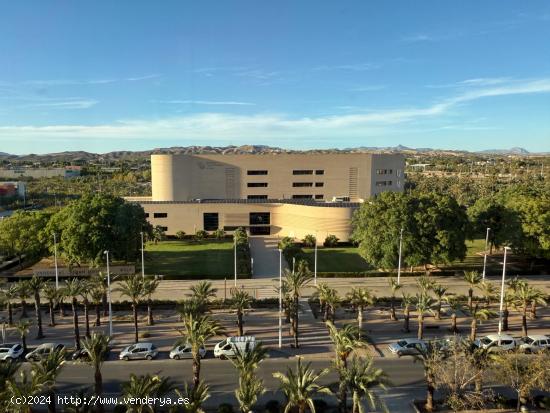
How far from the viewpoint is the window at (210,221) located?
8125 cm

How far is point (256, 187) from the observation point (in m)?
93.2

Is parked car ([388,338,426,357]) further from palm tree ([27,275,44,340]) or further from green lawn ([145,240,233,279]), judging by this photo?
palm tree ([27,275,44,340])

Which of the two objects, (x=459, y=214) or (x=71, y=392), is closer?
(x=71, y=392)

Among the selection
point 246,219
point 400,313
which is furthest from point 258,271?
point 246,219

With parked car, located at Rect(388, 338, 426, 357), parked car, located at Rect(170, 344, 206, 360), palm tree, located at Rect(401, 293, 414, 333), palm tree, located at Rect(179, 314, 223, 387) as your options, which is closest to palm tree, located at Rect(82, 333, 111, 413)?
palm tree, located at Rect(179, 314, 223, 387)

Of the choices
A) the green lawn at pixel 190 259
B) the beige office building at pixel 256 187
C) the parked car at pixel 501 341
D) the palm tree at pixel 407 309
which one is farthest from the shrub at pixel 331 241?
the parked car at pixel 501 341

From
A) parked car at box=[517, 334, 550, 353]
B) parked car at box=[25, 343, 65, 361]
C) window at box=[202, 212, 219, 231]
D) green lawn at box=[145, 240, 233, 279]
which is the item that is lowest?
green lawn at box=[145, 240, 233, 279]

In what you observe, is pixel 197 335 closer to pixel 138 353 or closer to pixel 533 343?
pixel 138 353

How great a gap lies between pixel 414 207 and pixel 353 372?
1354 inches

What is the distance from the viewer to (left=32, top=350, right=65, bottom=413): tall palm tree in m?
21.8

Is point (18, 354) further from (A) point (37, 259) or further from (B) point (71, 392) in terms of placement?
(A) point (37, 259)

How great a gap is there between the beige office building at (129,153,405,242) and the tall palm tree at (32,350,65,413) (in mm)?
57478

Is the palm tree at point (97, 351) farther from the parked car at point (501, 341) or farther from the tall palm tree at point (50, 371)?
the parked car at point (501, 341)

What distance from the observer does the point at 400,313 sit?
41.4m
